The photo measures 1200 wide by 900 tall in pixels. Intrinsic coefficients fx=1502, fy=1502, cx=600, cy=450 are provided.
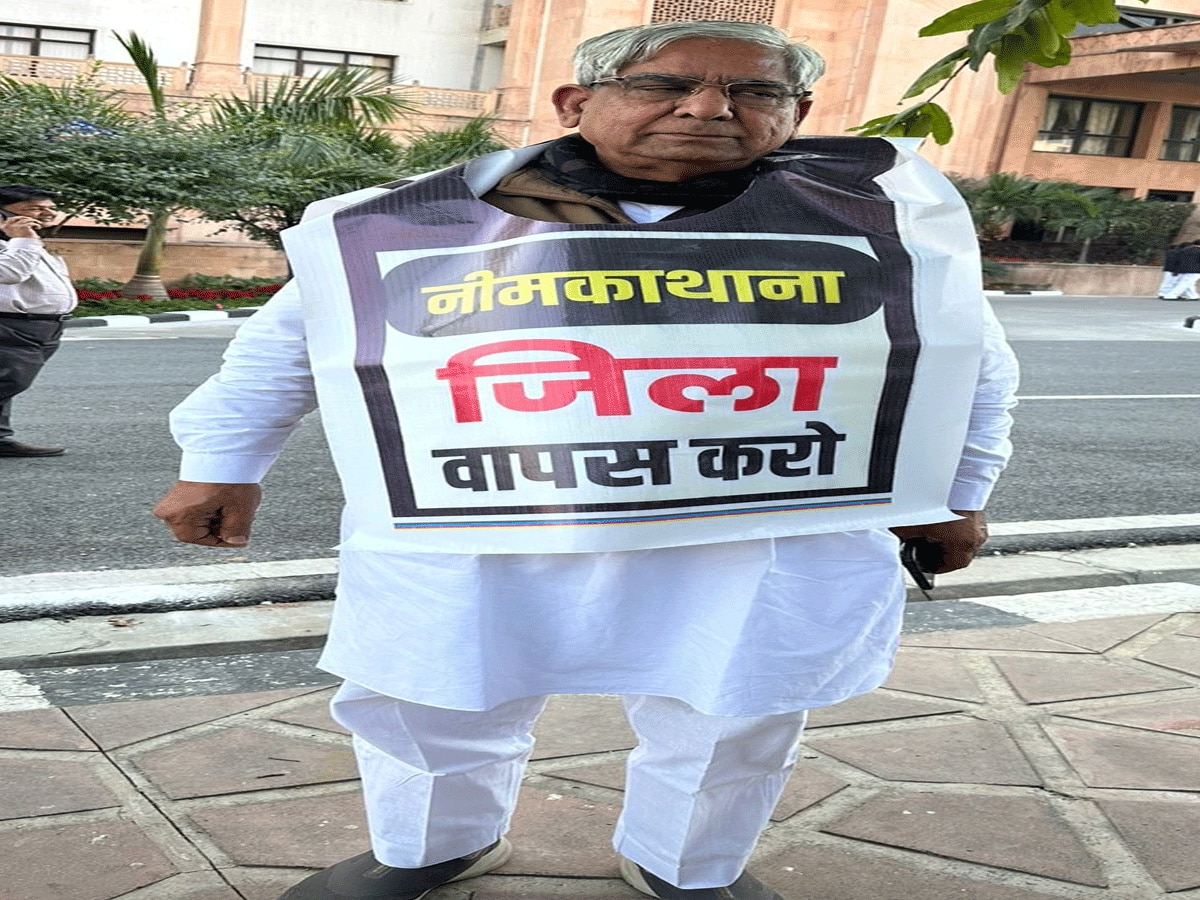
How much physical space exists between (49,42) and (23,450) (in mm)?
27871

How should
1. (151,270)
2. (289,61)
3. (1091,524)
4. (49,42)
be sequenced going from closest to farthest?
(1091,524), (151,270), (49,42), (289,61)

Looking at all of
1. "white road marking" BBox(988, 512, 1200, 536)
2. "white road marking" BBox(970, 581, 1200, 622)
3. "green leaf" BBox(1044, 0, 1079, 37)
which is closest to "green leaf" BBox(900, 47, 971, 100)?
"green leaf" BBox(1044, 0, 1079, 37)

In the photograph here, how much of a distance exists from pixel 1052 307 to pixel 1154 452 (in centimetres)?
1634

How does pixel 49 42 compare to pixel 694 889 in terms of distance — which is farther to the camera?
pixel 49 42

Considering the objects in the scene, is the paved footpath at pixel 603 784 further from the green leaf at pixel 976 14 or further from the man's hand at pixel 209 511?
the green leaf at pixel 976 14

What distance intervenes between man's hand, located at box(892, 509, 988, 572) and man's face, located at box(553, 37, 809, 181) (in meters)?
0.67

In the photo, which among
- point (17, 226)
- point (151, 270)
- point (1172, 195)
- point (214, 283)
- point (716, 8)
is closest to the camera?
point (17, 226)

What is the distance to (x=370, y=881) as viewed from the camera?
2520 mm

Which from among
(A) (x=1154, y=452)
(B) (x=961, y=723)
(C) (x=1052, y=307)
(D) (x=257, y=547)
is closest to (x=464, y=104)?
(C) (x=1052, y=307)

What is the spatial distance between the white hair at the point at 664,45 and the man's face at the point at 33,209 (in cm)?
572

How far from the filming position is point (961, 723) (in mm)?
3604

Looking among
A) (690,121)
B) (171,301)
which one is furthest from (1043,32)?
(171,301)

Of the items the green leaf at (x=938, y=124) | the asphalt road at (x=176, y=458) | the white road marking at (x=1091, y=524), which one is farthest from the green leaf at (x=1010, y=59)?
the white road marking at (x=1091, y=524)

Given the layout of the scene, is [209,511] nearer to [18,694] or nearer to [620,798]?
[620,798]
